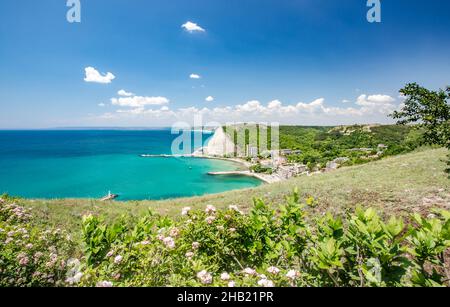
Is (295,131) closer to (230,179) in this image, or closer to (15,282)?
(230,179)

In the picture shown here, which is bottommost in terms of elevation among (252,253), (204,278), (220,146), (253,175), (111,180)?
(111,180)

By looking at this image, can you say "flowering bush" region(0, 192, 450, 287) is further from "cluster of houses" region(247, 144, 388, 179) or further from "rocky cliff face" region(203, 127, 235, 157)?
"rocky cliff face" region(203, 127, 235, 157)

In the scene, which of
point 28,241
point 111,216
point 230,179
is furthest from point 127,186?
point 28,241

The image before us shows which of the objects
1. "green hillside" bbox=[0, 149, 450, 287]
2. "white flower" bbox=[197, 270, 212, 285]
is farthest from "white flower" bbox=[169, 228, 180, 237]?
"white flower" bbox=[197, 270, 212, 285]

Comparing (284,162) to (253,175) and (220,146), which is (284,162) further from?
(220,146)

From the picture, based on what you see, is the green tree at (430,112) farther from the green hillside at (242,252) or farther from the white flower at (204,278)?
the white flower at (204,278)

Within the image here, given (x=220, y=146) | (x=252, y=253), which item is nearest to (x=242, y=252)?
(x=252, y=253)

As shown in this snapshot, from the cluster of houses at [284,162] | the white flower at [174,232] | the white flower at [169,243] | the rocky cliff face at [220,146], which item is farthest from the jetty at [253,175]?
the white flower at [169,243]

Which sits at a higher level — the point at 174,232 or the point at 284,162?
the point at 174,232
